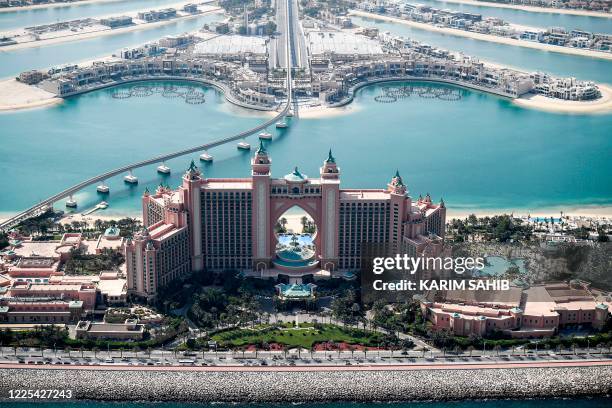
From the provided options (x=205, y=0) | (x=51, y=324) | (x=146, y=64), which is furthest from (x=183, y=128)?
(x=205, y=0)

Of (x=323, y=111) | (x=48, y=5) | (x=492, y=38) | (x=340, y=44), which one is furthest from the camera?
(x=48, y=5)

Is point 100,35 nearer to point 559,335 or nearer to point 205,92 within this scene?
point 205,92

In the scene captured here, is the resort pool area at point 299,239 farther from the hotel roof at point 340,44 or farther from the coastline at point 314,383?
the hotel roof at point 340,44

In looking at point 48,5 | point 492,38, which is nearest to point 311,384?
point 492,38

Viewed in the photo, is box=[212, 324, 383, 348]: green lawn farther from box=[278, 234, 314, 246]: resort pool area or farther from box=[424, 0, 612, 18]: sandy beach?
box=[424, 0, 612, 18]: sandy beach

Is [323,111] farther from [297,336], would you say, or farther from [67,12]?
[67,12]

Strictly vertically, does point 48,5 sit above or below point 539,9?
below
